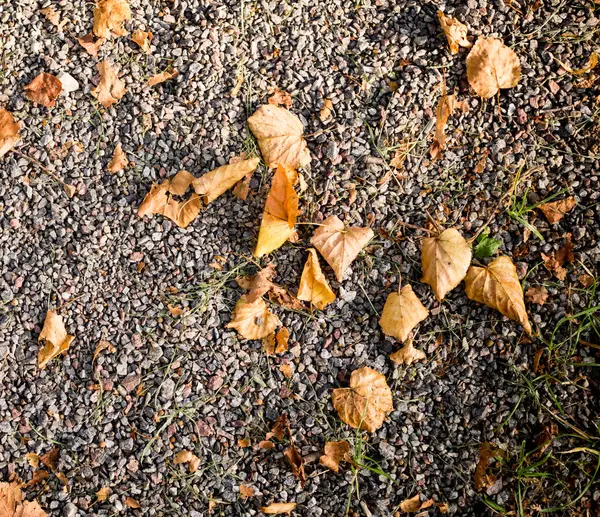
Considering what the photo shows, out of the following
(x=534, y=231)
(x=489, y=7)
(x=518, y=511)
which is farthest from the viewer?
(x=489, y=7)

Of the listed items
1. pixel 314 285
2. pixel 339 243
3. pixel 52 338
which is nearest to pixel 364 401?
pixel 314 285

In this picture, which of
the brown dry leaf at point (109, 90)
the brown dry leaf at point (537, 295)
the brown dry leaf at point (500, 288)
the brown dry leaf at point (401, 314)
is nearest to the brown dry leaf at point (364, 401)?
the brown dry leaf at point (401, 314)

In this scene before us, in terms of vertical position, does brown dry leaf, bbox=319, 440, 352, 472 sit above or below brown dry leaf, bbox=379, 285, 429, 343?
below

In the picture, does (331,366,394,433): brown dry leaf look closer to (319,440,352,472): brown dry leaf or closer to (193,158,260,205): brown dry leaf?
(319,440,352,472): brown dry leaf

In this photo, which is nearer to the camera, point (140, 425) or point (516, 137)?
point (140, 425)

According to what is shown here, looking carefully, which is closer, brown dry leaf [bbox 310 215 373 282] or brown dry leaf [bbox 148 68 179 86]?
brown dry leaf [bbox 310 215 373 282]

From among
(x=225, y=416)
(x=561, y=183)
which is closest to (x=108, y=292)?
(x=225, y=416)

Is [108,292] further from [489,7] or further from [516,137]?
[489,7]

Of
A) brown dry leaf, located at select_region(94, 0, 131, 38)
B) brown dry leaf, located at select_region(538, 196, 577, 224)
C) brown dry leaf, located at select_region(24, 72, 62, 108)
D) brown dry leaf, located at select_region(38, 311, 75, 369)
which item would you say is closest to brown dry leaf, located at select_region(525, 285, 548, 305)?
brown dry leaf, located at select_region(538, 196, 577, 224)
